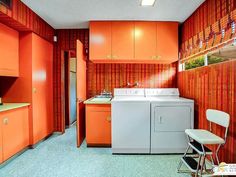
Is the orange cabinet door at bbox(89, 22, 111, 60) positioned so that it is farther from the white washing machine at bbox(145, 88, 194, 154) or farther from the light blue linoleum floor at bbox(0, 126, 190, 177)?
the light blue linoleum floor at bbox(0, 126, 190, 177)

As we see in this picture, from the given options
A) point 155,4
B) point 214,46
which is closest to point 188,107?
point 214,46

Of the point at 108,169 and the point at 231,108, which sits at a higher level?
the point at 231,108

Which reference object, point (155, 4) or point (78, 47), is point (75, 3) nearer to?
point (78, 47)

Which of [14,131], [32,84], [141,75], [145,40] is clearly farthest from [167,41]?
[14,131]

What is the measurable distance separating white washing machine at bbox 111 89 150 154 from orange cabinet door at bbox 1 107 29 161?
1.55m

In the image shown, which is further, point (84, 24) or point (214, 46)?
point (84, 24)

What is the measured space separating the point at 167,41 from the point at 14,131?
317 cm

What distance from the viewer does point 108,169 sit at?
233cm

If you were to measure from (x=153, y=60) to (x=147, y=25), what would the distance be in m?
0.70

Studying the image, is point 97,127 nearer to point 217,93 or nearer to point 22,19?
point 217,93

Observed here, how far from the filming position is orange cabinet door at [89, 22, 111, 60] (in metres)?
3.30

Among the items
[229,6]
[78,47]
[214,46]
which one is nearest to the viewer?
[229,6]

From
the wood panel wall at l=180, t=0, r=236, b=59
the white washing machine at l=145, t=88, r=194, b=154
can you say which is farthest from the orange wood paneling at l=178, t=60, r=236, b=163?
the wood panel wall at l=180, t=0, r=236, b=59

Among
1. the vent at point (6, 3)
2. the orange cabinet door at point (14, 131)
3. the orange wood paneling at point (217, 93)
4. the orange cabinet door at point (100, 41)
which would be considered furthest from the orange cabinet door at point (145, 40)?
the orange cabinet door at point (14, 131)
